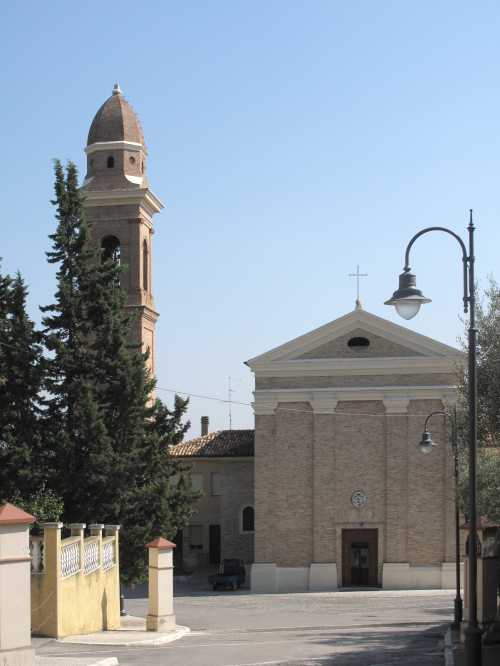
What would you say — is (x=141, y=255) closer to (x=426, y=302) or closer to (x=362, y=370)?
(x=362, y=370)

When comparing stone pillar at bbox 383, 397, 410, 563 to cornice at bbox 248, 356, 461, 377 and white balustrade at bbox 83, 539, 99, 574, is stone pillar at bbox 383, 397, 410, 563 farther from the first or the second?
white balustrade at bbox 83, 539, 99, 574

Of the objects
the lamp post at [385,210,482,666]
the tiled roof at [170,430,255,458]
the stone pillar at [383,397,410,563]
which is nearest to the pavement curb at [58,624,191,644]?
the lamp post at [385,210,482,666]

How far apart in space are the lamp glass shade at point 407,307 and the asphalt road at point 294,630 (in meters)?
5.73

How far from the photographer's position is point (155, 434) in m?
24.5

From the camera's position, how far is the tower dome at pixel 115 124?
107 ft

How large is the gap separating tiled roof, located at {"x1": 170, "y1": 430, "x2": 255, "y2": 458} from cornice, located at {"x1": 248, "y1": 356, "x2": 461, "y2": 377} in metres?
5.59

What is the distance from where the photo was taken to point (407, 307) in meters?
9.59

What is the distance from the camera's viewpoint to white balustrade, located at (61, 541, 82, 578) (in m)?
13.2

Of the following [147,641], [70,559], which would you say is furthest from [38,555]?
[147,641]

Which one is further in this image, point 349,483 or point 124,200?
point 124,200

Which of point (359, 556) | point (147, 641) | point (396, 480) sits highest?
point (396, 480)

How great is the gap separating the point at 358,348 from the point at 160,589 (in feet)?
49.4

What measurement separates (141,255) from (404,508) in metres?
14.1

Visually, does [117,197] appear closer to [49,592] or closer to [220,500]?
[220,500]
